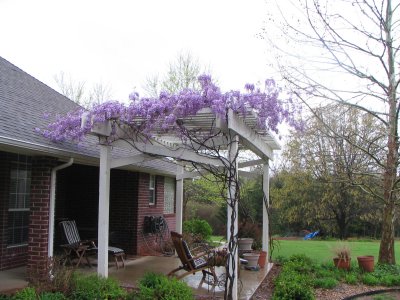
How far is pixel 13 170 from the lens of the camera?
9.20 m

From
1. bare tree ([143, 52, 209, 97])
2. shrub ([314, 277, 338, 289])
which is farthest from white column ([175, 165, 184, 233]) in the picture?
bare tree ([143, 52, 209, 97])

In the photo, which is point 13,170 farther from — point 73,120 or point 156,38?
point 156,38

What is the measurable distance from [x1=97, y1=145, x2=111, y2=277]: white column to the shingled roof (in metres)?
0.66

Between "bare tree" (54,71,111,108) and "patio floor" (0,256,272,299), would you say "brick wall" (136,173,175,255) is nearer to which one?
"patio floor" (0,256,272,299)

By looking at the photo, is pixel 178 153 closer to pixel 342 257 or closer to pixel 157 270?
pixel 157 270

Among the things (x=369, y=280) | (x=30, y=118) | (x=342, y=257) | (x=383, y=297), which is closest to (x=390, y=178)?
(x=342, y=257)

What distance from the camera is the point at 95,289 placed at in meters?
6.39

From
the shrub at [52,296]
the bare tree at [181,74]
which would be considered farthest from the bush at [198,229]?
the shrub at [52,296]

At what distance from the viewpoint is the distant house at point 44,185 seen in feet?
25.9

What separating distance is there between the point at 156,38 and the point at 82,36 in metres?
5.41

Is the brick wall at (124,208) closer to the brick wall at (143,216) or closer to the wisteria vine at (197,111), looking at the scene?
the brick wall at (143,216)

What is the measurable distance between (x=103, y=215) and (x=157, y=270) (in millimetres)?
2567

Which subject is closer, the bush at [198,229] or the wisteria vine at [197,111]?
the wisteria vine at [197,111]

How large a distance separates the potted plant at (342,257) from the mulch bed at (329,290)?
1.14m
